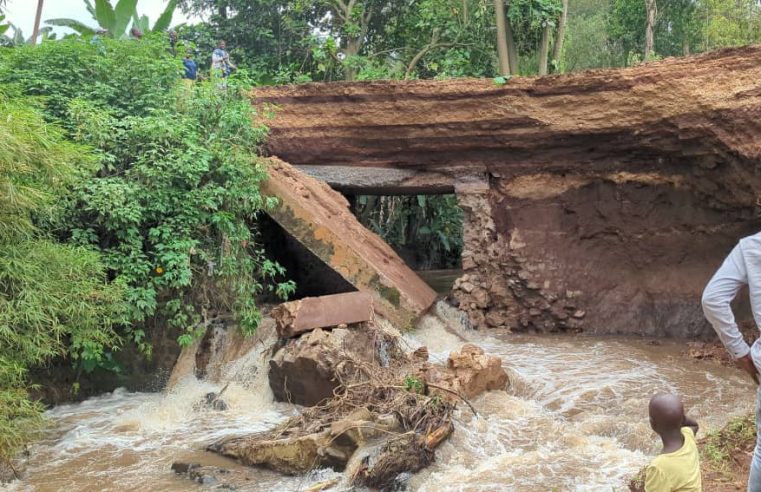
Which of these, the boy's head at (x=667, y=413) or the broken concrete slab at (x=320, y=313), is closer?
the boy's head at (x=667, y=413)

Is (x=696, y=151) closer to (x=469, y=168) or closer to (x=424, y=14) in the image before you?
(x=469, y=168)

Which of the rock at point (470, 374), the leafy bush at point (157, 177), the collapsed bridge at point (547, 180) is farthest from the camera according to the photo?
the collapsed bridge at point (547, 180)

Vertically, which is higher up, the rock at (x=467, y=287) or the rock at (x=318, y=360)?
the rock at (x=467, y=287)

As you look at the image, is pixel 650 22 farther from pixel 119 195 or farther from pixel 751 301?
pixel 751 301

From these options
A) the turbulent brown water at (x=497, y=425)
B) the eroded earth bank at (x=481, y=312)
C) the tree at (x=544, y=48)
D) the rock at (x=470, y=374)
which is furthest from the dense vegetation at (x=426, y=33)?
the rock at (x=470, y=374)

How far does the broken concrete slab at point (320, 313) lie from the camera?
7031 millimetres

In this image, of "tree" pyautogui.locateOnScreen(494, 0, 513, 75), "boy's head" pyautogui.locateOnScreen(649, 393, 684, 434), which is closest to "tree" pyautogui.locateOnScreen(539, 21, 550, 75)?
"tree" pyautogui.locateOnScreen(494, 0, 513, 75)

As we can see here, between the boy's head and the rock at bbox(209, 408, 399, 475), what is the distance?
2896 mm

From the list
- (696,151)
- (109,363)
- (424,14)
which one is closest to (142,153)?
(109,363)

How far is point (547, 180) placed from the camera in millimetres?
9750

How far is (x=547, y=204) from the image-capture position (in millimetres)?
9844

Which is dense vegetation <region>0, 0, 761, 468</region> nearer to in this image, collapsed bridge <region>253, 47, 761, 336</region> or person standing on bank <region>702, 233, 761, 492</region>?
collapsed bridge <region>253, 47, 761, 336</region>

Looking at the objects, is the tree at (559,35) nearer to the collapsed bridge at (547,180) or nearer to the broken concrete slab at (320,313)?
the collapsed bridge at (547,180)

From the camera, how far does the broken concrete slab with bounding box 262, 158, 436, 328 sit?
8.41 meters
